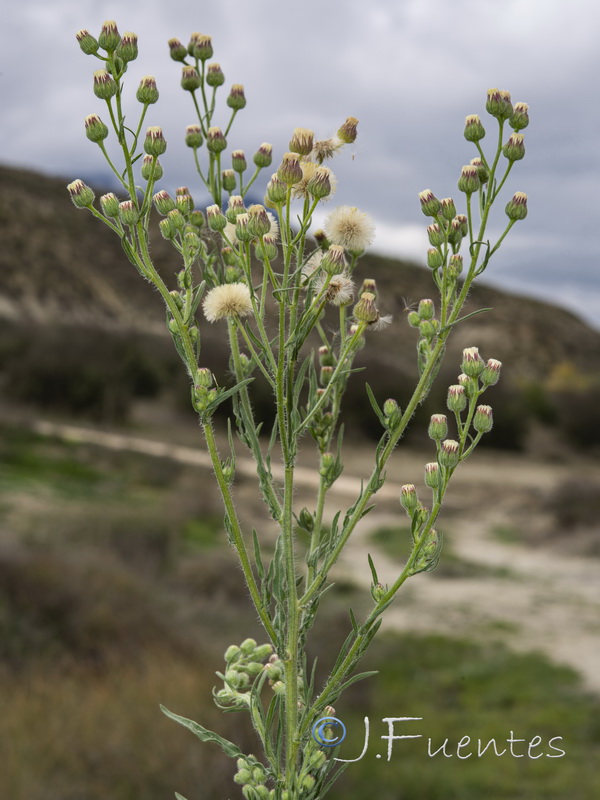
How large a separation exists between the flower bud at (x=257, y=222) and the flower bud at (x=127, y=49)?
369 millimetres

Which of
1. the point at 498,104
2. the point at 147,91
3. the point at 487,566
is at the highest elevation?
the point at 498,104

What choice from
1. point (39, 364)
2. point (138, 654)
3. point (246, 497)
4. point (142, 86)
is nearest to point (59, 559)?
point (138, 654)

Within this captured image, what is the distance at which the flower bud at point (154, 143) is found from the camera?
1393 mm

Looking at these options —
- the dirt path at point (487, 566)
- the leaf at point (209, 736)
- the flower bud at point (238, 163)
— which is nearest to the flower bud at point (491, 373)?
the flower bud at point (238, 163)

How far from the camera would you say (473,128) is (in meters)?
1.57

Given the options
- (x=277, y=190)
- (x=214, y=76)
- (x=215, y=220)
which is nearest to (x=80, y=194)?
Answer: (x=215, y=220)

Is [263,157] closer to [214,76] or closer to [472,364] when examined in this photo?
[214,76]

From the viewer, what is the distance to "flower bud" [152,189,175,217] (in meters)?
1.44

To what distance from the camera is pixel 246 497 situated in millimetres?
24812

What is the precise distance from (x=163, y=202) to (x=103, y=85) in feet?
0.70

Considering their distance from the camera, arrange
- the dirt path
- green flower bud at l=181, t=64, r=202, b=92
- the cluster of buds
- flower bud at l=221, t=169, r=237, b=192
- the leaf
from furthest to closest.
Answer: the dirt path, green flower bud at l=181, t=64, r=202, b=92, flower bud at l=221, t=169, r=237, b=192, the cluster of buds, the leaf

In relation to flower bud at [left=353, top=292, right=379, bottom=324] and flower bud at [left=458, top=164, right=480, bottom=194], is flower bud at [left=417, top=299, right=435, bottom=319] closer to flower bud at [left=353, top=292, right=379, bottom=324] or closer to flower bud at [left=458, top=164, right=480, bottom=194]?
flower bud at [left=353, top=292, right=379, bottom=324]

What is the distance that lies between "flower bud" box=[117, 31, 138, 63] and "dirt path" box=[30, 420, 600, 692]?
1441cm

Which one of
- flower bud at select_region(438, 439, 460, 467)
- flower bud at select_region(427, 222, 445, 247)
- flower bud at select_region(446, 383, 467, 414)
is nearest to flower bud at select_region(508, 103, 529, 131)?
flower bud at select_region(427, 222, 445, 247)
